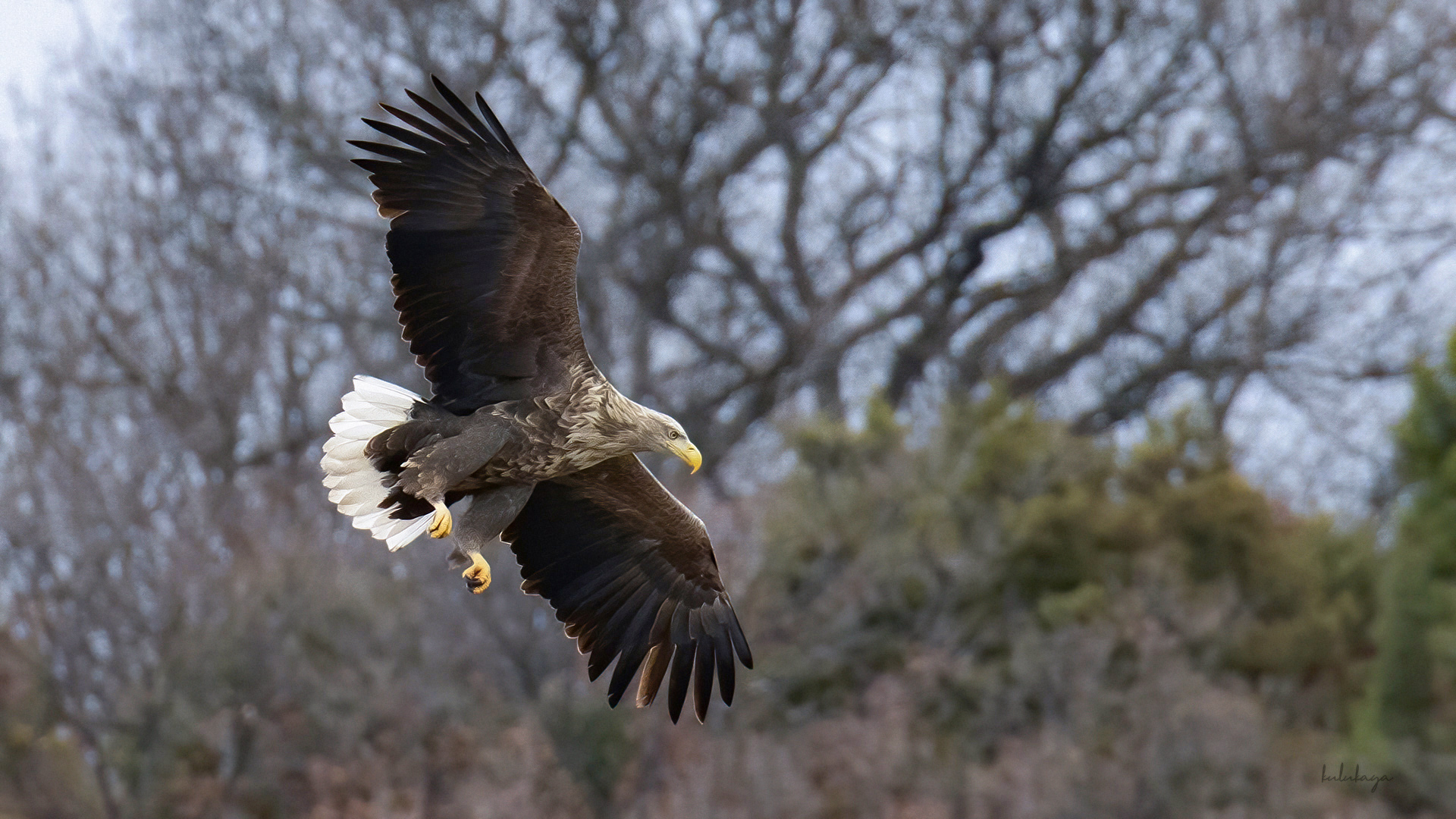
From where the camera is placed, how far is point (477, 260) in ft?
16.1

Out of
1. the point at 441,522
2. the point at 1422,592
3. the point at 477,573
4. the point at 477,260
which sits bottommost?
the point at 477,573

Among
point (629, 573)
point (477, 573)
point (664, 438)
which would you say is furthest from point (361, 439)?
point (629, 573)

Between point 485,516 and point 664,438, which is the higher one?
point 664,438

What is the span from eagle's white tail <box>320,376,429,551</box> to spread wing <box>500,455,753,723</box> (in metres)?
0.65

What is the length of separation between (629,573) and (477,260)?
1.43 m

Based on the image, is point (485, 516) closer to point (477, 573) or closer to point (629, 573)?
point (477, 573)

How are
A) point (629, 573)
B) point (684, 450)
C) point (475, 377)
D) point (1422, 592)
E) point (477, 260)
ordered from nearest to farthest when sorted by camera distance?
point (477, 260) < point (475, 377) < point (684, 450) < point (629, 573) < point (1422, 592)

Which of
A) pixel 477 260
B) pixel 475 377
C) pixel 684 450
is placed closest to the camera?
pixel 477 260

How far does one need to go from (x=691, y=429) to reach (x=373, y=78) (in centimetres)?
420

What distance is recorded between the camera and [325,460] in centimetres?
511

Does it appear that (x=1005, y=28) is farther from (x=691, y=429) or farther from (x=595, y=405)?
(x=595, y=405)

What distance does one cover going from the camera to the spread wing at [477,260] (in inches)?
189

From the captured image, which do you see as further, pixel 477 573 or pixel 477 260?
pixel 477 573

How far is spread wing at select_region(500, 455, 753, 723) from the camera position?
5.72m
